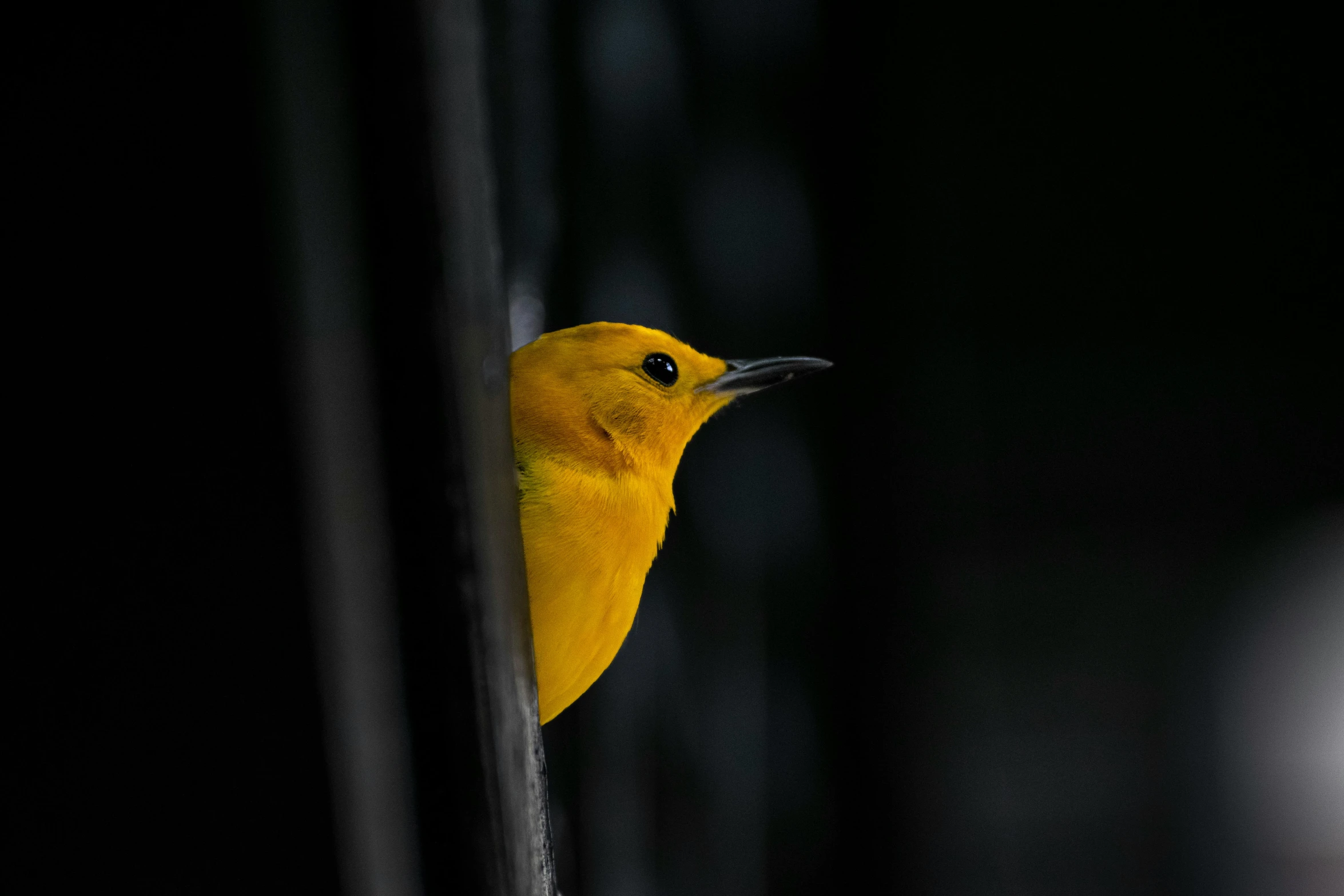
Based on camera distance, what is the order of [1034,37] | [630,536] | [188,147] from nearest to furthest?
[188,147] → [630,536] → [1034,37]

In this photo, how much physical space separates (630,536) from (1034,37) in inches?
75.4

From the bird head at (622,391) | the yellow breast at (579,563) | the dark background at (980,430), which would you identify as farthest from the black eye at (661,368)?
the dark background at (980,430)

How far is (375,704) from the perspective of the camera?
0.75ft

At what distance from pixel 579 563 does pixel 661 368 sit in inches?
11.2

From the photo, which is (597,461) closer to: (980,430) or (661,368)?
(661,368)

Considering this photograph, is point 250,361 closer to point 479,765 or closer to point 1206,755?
point 479,765

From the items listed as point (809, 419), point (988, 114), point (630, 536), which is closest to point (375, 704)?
point (630, 536)

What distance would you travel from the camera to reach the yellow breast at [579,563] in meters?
0.79

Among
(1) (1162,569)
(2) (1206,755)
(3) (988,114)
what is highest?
(3) (988,114)

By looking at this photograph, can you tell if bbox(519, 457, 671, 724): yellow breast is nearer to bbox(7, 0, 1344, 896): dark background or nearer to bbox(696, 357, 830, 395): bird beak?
bbox(696, 357, 830, 395): bird beak

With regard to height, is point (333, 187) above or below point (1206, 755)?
above

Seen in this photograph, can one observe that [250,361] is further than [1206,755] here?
No

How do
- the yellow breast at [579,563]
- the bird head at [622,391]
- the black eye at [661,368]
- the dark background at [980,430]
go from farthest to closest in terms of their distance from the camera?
the dark background at [980,430] → the black eye at [661,368] → the bird head at [622,391] → the yellow breast at [579,563]

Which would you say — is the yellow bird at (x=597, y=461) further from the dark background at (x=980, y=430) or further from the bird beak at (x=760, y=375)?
the dark background at (x=980, y=430)
